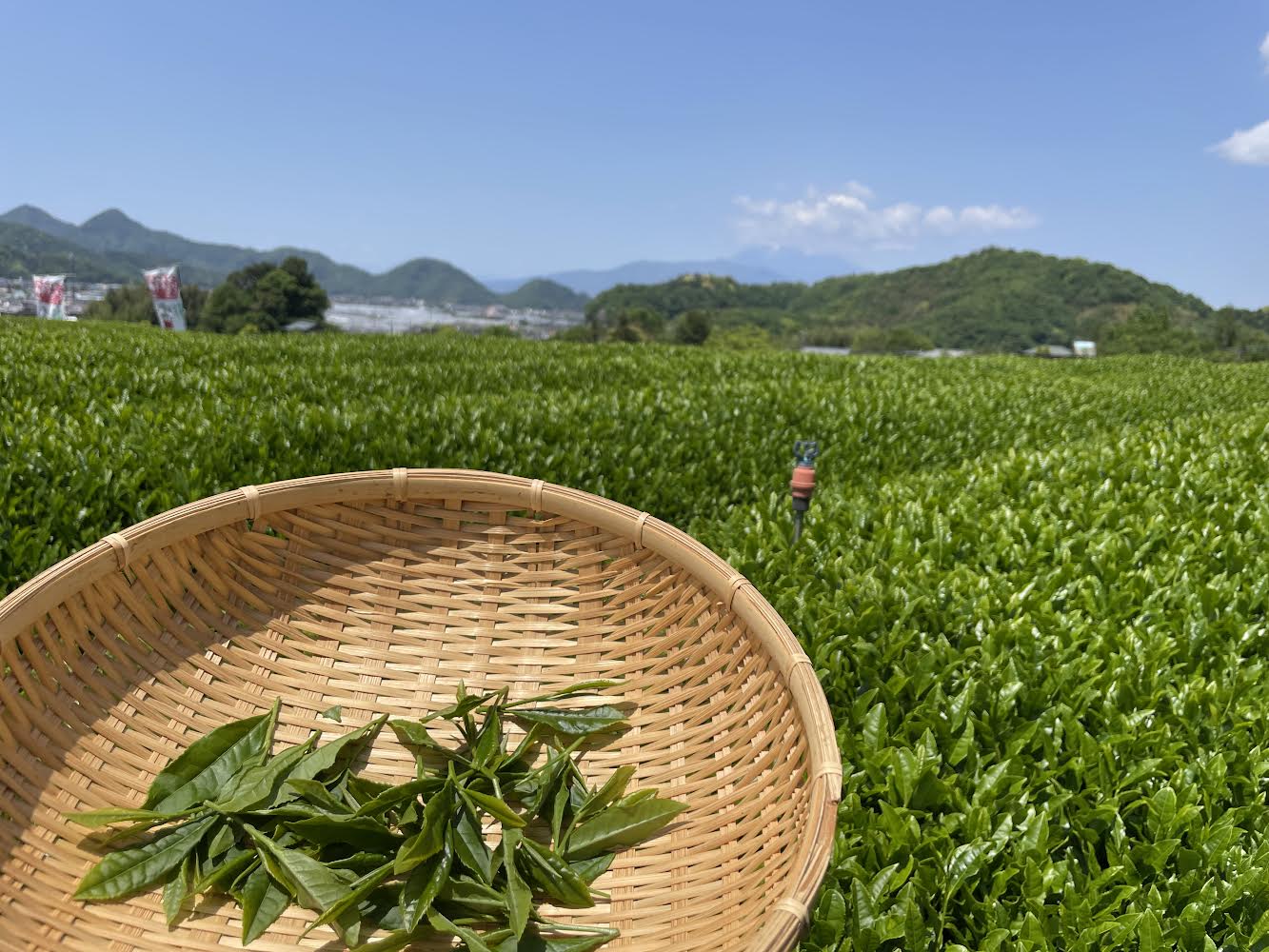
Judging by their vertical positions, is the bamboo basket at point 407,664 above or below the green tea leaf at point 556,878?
above

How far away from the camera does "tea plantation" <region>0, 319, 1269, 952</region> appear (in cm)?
157

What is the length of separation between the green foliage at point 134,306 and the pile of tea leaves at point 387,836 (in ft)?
282

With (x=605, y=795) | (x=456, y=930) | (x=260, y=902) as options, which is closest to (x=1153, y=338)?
(x=605, y=795)

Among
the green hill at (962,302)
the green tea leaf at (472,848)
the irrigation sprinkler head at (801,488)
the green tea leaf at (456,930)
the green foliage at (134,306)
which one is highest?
the green hill at (962,302)

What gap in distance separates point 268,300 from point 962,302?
279 feet

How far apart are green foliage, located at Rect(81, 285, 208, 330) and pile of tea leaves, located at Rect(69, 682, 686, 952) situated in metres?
86.1

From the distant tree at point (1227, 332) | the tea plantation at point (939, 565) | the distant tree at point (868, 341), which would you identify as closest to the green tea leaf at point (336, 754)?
the tea plantation at point (939, 565)

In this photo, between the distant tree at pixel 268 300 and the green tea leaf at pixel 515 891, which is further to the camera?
the distant tree at pixel 268 300

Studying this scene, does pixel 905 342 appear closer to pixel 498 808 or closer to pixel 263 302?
pixel 263 302

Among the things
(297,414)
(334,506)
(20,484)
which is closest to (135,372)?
(297,414)

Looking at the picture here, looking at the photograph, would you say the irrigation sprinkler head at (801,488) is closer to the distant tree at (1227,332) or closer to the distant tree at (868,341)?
the distant tree at (868,341)

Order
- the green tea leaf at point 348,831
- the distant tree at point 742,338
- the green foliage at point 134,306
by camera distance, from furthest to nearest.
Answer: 1. the distant tree at point 742,338
2. the green foliage at point 134,306
3. the green tea leaf at point 348,831

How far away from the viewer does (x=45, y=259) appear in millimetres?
Answer: 147000

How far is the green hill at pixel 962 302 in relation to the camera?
321 ft
